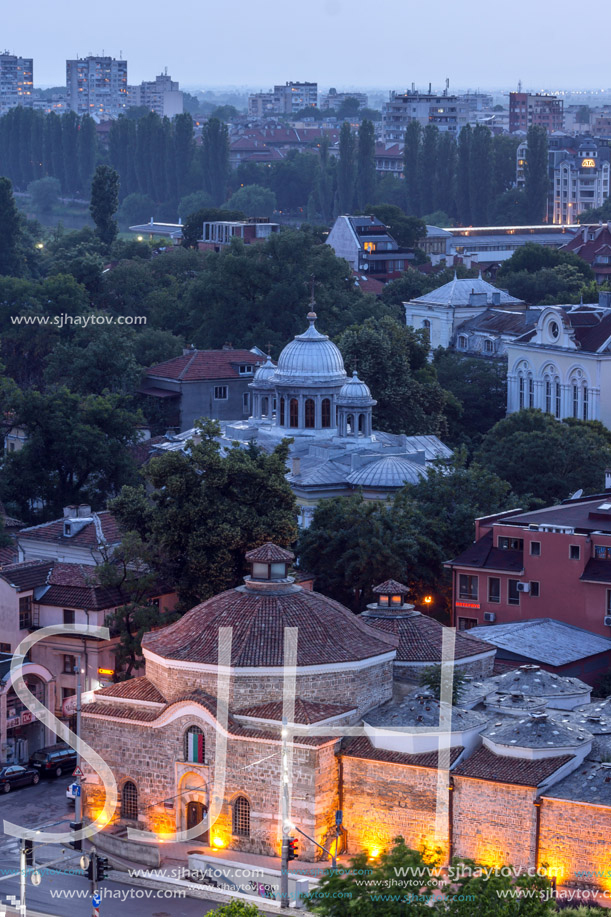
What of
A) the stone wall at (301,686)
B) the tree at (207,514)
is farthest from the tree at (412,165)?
the stone wall at (301,686)

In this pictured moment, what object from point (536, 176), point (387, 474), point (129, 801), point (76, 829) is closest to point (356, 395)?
point (387, 474)

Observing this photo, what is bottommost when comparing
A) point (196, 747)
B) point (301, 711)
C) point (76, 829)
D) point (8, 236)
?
point (76, 829)

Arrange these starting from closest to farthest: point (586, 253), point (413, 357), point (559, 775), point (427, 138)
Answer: point (559, 775)
point (413, 357)
point (586, 253)
point (427, 138)

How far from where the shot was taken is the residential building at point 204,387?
9100 centimetres

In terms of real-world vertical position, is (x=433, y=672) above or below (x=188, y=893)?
above

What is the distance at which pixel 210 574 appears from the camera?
53.4 m

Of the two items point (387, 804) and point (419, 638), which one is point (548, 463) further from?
point (387, 804)

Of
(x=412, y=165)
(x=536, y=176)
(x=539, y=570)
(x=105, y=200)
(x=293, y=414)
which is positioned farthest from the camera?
(x=412, y=165)

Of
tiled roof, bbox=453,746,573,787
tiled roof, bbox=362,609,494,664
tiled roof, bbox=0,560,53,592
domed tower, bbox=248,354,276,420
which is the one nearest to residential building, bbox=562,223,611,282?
domed tower, bbox=248,354,276,420

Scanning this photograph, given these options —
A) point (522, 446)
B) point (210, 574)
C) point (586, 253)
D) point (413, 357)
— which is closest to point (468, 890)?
point (210, 574)

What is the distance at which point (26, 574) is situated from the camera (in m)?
53.9

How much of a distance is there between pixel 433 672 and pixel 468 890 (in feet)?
34.3

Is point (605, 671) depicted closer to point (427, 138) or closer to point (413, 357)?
point (413, 357)

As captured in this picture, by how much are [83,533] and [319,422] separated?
17474mm
